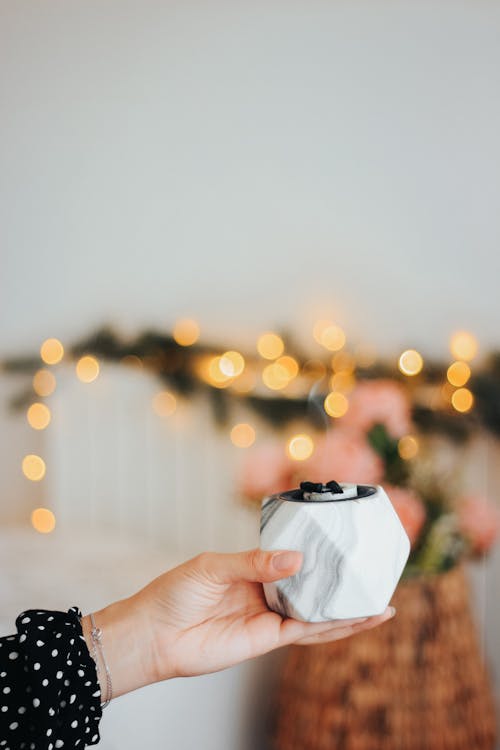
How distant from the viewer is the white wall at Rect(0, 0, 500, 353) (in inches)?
70.6

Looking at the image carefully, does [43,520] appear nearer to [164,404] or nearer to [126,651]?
[164,404]

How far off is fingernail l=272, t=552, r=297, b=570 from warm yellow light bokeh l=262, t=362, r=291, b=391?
1098 millimetres

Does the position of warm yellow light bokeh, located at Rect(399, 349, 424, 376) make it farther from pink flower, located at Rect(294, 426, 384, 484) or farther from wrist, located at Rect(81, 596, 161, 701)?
wrist, located at Rect(81, 596, 161, 701)

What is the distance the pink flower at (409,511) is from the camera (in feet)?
4.68

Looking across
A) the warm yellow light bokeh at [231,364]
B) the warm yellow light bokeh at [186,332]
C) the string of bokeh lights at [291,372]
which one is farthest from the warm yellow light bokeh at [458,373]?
the warm yellow light bokeh at [186,332]

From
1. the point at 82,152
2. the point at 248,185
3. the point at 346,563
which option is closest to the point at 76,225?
the point at 82,152

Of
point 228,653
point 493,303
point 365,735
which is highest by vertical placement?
point 493,303

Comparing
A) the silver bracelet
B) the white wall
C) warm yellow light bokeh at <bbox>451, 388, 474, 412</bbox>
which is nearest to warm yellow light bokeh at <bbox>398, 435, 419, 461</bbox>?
warm yellow light bokeh at <bbox>451, 388, 474, 412</bbox>

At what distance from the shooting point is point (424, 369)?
1.78 metres

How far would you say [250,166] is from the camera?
6.47ft

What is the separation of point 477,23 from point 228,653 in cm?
146

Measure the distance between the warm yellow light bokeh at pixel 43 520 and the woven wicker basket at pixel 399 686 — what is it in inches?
34.1

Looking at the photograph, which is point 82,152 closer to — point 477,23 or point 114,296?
point 114,296

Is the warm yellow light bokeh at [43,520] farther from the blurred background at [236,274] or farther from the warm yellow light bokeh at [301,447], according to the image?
the warm yellow light bokeh at [301,447]
